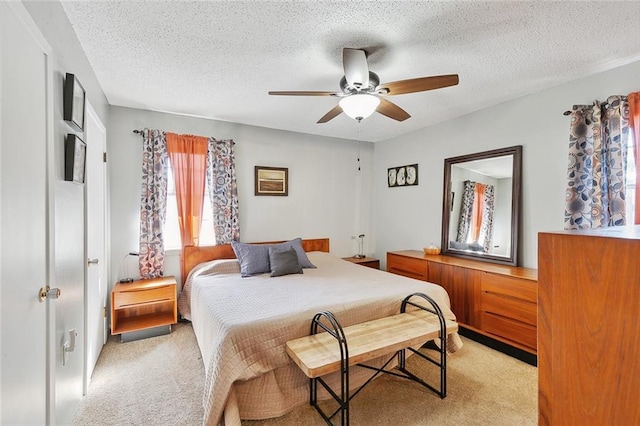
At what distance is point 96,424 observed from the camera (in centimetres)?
182

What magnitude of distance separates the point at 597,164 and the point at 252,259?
3.30 meters

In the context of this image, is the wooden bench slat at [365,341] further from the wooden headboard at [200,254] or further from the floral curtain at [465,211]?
→ the wooden headboard at [200,254]

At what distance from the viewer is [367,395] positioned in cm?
212

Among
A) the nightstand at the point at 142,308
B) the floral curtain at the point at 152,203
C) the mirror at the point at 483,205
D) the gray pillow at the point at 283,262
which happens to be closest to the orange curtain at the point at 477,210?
the mirror at the point at 483,205

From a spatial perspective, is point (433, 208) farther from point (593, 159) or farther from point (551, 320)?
point (551, 320)

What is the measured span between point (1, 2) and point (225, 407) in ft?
6.93

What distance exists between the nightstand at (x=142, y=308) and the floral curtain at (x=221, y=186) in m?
0.80

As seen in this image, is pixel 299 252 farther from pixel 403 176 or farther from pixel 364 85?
pixel 364 85

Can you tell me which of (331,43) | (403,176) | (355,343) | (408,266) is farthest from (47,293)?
(403,176)

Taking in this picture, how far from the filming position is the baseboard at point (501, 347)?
8.31ft

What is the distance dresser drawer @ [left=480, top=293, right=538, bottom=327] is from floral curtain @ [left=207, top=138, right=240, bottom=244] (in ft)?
9.85

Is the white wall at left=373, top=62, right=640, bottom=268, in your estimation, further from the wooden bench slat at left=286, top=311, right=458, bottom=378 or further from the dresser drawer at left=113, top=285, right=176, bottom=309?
the dresser drawer at left=113, top=285, right=176, bottom=309

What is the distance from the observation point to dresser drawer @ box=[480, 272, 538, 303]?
2502 mm

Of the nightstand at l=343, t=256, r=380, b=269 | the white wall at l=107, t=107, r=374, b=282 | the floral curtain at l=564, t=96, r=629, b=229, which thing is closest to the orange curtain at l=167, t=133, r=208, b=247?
the white wall at l=107, t=107, r=374, b=282
